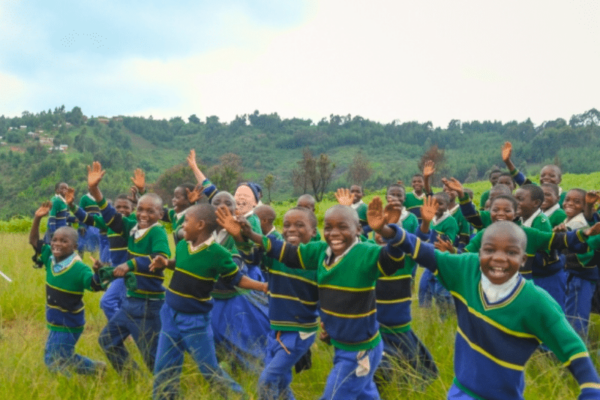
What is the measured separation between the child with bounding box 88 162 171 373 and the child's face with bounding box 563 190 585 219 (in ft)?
12.8

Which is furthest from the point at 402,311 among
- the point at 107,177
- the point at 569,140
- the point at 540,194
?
the point at 569,140

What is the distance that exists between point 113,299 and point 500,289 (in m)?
3.97

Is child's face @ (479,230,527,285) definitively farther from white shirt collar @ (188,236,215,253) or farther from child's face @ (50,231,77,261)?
child's face @ (50,231,77,261)

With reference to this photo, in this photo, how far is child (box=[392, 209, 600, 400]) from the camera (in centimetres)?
225

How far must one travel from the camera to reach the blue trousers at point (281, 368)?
328cm

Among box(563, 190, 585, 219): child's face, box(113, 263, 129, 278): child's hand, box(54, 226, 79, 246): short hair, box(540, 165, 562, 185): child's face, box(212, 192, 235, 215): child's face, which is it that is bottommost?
box(113, 263, 129, 278): child's hand

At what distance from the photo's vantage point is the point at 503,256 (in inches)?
92.7

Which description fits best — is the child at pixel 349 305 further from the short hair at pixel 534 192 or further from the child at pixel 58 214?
the child at pixel 58 214

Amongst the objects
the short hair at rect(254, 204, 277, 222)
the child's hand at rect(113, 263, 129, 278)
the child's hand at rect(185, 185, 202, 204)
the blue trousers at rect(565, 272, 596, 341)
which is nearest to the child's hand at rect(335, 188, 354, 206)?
the short hair at rect(254, 204, 277, 222)

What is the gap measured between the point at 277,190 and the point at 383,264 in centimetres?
7078

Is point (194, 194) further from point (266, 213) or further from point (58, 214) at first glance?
point (58, 214)

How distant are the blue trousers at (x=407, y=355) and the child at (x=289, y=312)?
0.71 m

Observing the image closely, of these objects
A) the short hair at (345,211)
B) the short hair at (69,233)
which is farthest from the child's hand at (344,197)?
the short hair at (69,233)

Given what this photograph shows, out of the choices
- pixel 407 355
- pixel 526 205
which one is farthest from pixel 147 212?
pixel 526 205
